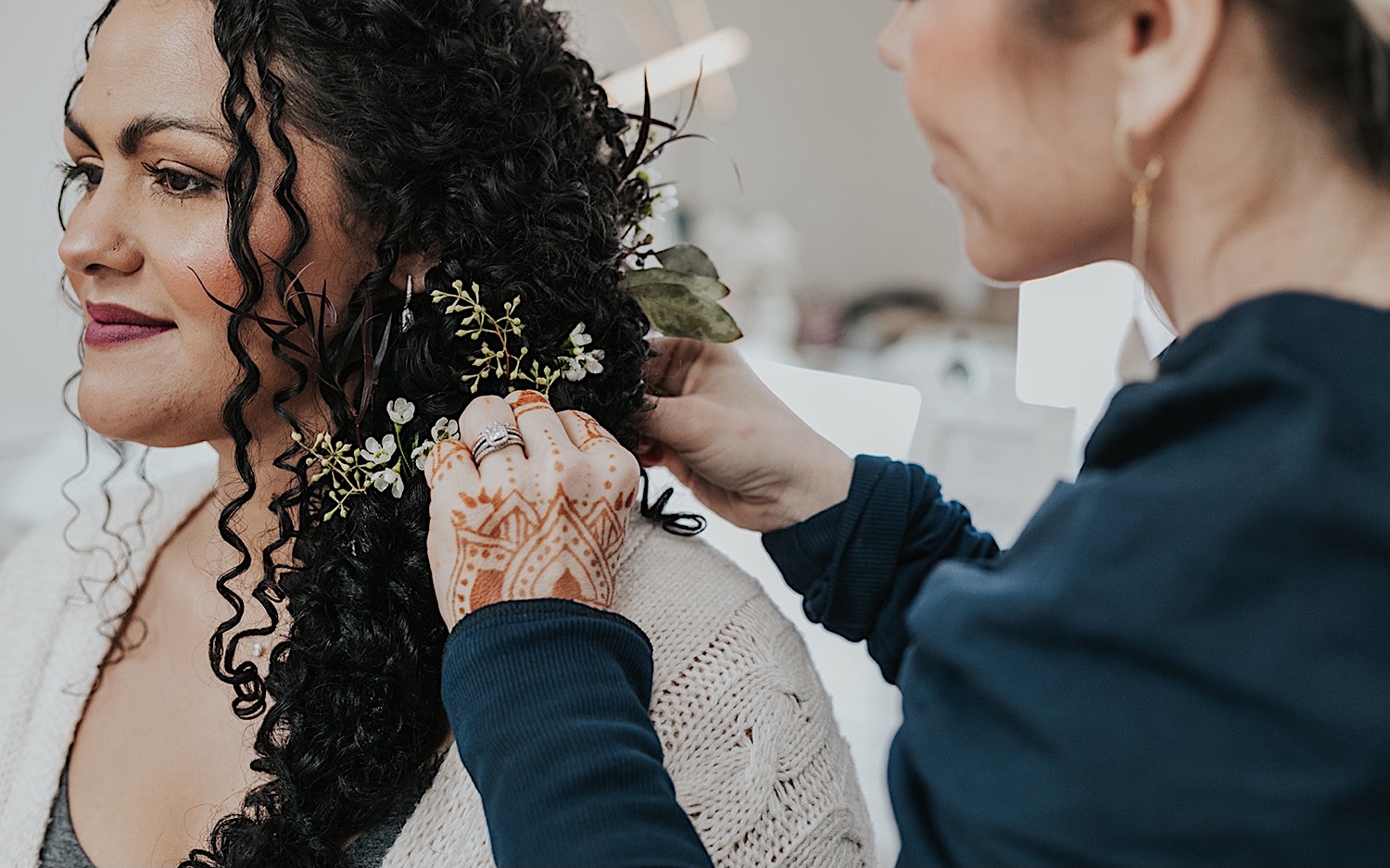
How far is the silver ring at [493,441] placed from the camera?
88cm

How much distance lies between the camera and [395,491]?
1067 mm

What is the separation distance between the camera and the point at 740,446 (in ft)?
3.78

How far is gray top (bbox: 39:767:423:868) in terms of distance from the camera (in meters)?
1.03

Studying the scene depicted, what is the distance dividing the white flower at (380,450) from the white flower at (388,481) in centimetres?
1

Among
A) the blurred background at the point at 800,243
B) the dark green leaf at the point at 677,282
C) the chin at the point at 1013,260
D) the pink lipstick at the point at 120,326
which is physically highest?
the chin at the point at 1013,260

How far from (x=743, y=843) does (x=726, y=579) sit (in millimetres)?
288

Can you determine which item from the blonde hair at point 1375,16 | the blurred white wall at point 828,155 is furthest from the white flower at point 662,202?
the blurred white wall at point 828,155

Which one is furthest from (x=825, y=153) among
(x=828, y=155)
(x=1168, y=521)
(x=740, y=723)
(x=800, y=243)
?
(x=1168, y=521)

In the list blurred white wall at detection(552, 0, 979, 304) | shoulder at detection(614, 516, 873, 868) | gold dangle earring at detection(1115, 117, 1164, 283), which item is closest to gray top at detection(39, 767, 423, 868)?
shoulder at detection(614, 516, 873, 868)

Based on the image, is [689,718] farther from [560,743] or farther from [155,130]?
[155,130]

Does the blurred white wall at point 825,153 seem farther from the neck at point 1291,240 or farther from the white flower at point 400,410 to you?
the neck at point 1291,240

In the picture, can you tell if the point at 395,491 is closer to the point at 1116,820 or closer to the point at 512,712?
the point at 512,712

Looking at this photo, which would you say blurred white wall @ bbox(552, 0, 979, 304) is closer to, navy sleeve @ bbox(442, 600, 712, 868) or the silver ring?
the silver ring

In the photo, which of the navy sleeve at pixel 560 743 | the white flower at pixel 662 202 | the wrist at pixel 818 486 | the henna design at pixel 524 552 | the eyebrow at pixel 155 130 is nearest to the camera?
the navy sleeve at pixel 560 743
